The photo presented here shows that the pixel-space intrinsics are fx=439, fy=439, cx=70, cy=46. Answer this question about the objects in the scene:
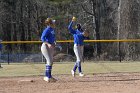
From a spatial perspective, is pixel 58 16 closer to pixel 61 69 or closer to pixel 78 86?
pixel 61 69

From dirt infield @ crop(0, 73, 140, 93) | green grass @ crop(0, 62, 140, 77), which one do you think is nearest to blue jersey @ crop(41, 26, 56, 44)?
dirt infield @ crop(0, 73, 140, 93)

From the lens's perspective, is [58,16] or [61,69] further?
[58,16]

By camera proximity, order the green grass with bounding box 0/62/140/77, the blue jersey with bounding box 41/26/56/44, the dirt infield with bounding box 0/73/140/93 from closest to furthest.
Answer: the dirt infield with bounding box 0/73/140/93
the blue jersey with bounding box 41/26/56/44
the green grass with bounding box 0/62/140/77

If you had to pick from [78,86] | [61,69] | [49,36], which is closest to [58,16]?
[61,69]

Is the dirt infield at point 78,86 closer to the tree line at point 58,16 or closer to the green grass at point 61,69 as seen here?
the green grass at point 61,69

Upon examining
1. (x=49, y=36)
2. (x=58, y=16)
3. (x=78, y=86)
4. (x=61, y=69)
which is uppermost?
(x=49, y=36)

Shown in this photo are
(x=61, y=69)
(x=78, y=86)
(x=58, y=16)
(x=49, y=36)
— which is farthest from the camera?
(x=58, y=16)

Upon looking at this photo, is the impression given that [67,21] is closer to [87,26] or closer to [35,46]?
[87,26]

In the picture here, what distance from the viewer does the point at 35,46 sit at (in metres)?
36.9

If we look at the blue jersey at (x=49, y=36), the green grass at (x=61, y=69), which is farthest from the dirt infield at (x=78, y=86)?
the green grass at (x=61, y=69)

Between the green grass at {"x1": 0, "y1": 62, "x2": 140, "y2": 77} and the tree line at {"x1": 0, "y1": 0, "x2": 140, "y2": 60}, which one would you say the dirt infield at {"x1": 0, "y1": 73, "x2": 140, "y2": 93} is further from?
the tree line at {"x1": 0, "y1": 0, "x2": 140, "y2": 60}

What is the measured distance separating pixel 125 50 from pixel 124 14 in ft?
18.5

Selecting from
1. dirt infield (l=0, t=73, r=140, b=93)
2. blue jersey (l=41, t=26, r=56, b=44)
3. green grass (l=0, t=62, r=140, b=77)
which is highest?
blue jersey (l=41, t=26, r=56, b=44)

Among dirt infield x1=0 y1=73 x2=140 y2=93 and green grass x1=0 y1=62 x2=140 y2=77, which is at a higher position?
dirt infield x1=0 y1=73 x2=140 y2=93
